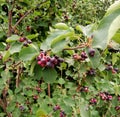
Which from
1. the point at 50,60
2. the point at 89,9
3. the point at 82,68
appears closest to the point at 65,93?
the point at 82,68

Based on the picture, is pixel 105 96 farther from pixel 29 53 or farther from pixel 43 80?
pixel 29 53

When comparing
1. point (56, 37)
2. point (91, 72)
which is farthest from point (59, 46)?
point (91, 72)

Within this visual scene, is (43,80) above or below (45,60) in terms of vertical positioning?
below

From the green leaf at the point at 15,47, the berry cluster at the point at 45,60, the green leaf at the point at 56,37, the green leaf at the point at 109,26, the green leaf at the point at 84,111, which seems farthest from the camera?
the green leaf at the point at 84,111

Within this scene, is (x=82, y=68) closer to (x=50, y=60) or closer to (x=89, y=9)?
(x=50, y=60)

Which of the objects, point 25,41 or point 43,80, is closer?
point 25,41

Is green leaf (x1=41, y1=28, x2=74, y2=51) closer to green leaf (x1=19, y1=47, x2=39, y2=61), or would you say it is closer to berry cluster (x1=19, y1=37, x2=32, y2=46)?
green leaf (x1=19, y1=47, x2=39, y2=61)

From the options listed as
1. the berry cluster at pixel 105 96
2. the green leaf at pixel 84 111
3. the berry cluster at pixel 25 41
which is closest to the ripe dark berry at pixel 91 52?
the berry cluster at pixel 25 41

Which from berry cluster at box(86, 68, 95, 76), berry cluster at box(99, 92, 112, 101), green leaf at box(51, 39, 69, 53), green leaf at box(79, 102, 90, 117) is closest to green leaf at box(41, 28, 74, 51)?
green leaf at box(51, 39, 69, 53)

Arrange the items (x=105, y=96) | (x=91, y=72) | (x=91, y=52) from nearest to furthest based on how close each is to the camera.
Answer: (x=91, y=52)
(x=91, y=72)
(x=105, y=96)

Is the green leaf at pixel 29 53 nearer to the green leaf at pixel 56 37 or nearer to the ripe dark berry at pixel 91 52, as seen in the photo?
the green leaf at pixel 56 37

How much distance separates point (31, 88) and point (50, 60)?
975mm

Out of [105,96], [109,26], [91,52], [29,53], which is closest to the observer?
[109,26]

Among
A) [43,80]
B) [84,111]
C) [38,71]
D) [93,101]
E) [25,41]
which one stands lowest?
[93,101]
